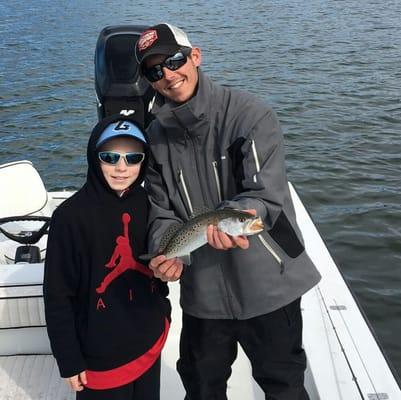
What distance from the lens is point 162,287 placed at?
2.54 metres

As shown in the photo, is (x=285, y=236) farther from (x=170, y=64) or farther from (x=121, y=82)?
(x=121, y=82)

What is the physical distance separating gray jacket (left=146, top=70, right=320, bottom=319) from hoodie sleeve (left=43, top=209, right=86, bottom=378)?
1.12 feet

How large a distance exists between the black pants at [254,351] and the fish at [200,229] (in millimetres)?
423

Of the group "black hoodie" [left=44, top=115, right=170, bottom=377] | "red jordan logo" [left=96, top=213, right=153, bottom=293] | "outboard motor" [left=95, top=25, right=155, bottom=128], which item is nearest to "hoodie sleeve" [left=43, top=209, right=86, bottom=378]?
"black hoodie" [left=44, top=115, right=170, bottom=377]

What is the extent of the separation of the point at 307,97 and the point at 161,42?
31.0 ft

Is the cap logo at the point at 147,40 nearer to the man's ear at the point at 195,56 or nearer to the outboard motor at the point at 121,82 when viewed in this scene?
the man's ear at the point at 195,56

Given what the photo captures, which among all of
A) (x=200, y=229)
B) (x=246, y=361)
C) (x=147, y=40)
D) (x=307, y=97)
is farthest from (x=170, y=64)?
(x=307, y=97)

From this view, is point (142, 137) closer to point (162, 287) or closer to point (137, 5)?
point (162, 287)

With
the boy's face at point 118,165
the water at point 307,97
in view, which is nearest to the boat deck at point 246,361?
the boy's face at point 118,165

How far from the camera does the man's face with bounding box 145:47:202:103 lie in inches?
85.0

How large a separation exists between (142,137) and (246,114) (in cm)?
44

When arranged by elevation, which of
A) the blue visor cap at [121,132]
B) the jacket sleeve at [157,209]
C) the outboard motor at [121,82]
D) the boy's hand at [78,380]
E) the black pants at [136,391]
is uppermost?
the blue visor cap at [121,132]

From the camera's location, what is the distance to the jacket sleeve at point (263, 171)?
207 cm

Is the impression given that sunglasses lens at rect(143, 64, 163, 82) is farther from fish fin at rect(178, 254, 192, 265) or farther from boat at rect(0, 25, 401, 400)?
boat at rect(0, 25, 401, 400)
